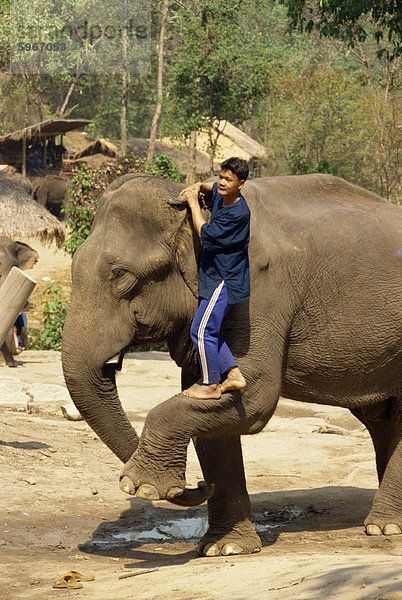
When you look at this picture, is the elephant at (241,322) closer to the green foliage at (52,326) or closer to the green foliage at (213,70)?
the green foliage at (52,326)

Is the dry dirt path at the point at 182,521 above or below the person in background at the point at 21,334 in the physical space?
above

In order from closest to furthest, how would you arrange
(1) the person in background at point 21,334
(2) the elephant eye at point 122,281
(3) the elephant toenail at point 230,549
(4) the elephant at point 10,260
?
(2) the elephant eye at point 122,281
(3) the elephant toenail at point 230,549
(4) the elephant at point 10,260
(1) the person in background at point 21,334

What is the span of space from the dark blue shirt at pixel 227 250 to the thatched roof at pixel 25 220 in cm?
1186

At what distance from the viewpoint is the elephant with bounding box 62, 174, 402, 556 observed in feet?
15.1

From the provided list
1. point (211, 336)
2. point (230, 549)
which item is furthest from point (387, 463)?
point (211, 336)

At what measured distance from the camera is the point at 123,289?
4652 mm

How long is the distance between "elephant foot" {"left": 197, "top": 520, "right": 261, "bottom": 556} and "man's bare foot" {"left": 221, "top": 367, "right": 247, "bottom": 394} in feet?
3.15

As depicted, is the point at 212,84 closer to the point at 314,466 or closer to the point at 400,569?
the point at 314,466

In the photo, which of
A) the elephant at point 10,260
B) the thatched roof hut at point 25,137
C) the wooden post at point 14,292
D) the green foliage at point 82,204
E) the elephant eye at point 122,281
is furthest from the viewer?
the thatched roof hut at point 25,137

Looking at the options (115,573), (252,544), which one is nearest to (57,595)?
(115,573)

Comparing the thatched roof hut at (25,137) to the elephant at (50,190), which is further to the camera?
the elephant at (50,190)

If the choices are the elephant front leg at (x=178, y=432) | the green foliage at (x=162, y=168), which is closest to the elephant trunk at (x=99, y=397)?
the elephant front leg at (x=178, y=432)

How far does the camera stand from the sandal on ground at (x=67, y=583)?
430cm

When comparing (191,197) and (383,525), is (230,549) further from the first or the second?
(191,197)
